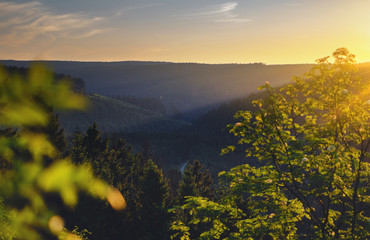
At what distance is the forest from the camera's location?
11.0 metres

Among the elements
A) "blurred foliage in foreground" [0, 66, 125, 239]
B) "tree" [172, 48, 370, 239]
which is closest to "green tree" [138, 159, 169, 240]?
"blurred foliage in foreground" [0, 66, 125, 239]

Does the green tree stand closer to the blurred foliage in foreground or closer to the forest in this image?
the forest

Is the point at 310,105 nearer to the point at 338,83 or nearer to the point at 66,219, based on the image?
the point at 338,83

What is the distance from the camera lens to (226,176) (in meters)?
11.7

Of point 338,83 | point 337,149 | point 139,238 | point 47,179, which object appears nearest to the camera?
point 337,149

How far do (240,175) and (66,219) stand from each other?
22.5 meters

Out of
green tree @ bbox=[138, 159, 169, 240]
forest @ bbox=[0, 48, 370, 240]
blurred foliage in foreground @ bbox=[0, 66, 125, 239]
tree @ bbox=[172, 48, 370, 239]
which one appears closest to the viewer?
tree @ bbox=[172, 48, 370, 239]

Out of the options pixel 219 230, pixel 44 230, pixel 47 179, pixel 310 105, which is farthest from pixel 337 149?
pixel 47 179

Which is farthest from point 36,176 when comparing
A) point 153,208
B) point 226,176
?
point 226,176

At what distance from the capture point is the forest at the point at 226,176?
11.0m

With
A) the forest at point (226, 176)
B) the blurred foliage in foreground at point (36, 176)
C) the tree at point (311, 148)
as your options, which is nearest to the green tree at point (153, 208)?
the forest at point (226, 176)

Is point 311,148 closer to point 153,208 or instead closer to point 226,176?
point 226,176

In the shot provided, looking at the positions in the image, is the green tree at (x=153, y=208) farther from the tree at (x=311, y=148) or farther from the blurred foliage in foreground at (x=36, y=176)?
the tree at (x=311, y=148)

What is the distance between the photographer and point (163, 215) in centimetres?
3506
